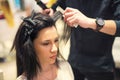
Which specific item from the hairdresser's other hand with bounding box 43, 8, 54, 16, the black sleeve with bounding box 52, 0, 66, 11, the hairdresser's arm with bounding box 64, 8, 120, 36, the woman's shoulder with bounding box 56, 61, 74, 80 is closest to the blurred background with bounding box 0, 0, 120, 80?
the black sleeve with bounding box 52, 0, 66, 11

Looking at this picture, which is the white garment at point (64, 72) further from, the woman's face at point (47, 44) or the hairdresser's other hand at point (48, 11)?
the hairdresser's other hand at point (48, 11)

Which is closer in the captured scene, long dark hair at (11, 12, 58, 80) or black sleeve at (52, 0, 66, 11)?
long dark hair at (11, 12, 58, 80)

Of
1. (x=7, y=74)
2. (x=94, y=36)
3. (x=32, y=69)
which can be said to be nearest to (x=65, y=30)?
(x=94, y=36)

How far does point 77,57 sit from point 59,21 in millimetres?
247

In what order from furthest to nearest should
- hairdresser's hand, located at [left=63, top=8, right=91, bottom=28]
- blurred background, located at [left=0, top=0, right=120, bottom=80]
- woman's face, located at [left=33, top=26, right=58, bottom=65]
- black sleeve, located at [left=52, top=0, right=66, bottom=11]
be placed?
1. blurred background, located at [left=0, top=0, right=120, bottom=80]
2. black sleeve, located at [left=52, top=0, right=66, bottom=11]
3. woman's face, located at [left=33, top=26, right=58, bottom=65]
4. hairdresser's hand, located at [left=63, top=8, right=91, bottom=28]

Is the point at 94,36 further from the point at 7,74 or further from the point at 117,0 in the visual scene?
the point at 7,74

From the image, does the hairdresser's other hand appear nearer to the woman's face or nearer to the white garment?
the woman's face

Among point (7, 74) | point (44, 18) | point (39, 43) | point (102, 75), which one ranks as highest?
point (44, 18)

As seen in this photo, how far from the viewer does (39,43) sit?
4.46ft

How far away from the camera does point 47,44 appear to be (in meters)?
1.35

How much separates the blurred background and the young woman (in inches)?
27.7

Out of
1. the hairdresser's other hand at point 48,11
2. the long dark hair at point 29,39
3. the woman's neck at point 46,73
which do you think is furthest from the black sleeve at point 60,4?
the woman's neck at point 46,73

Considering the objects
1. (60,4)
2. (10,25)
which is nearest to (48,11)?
(60,4)

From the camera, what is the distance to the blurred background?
229 centimetres
